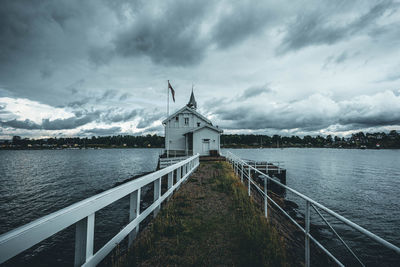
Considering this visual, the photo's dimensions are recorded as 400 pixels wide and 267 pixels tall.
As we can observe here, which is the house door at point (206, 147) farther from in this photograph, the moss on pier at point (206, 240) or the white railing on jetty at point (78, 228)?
the white railing on jetty at point (78, 228)

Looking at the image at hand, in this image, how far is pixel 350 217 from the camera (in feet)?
38.7

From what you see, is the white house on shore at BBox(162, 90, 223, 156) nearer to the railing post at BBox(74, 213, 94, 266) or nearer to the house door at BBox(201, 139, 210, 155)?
the house door at BBox(201, 139, 210, 155)

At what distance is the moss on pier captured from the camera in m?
3.08

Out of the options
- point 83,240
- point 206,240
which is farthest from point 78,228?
point 206,240

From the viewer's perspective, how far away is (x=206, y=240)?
377 centimetres

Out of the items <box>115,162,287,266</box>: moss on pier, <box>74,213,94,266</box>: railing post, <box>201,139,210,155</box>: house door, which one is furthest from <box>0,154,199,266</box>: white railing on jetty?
<box>201,139,210,155</box>: house door

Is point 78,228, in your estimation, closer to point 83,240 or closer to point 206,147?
point 83,240

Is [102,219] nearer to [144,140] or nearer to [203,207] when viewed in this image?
[203,207]

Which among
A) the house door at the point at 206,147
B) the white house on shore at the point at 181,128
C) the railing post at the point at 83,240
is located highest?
the white house on shore at the point at 181,128

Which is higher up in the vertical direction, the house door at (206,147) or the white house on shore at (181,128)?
the white house on shore at (181,128)

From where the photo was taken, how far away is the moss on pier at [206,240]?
10.1ft

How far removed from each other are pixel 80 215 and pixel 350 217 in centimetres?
1559

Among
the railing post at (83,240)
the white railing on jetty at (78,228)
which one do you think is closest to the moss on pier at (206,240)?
the white railing on jetty at (78,228)

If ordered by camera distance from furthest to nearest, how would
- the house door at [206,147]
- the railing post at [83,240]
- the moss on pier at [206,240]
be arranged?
the house door at [206,147] → the moss on pier at [206,240] → the railing post at [83,240]
